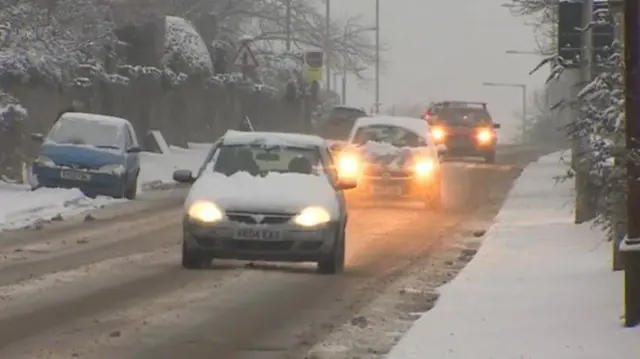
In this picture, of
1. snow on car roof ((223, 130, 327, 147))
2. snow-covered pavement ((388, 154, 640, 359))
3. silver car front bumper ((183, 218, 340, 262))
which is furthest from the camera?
snow on car roof ((223, 130, 327, 147))

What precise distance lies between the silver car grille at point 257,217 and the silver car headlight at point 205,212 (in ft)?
0.38

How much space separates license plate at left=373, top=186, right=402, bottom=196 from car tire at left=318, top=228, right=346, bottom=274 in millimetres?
10896

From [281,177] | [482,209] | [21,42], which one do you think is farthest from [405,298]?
[21,42]

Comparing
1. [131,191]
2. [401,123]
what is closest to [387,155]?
[401,123]

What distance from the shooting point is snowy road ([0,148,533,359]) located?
12.0 meters

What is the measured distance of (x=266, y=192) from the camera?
17359 mm

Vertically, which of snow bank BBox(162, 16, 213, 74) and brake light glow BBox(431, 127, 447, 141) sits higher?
snow bank BBox(162, 16, 213, 74)

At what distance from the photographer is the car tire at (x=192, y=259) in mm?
17312

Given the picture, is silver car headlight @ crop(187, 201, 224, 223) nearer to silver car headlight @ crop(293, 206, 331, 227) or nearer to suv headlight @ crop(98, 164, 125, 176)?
silver car headlight @ crop(293, 206, 331, 227)

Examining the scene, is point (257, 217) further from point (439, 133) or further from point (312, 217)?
point (439, 133)

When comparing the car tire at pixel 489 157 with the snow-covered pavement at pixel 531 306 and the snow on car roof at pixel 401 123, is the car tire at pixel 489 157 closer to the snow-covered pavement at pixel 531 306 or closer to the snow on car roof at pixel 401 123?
the snow on car roof at pixel 401 123

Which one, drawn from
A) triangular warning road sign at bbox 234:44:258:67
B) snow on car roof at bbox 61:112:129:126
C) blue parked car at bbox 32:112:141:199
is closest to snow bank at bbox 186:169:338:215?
blue parked car at bbox 32:112:141:199

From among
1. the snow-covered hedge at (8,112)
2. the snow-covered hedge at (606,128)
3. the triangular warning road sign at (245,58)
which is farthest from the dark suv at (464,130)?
the snow-covered hedge at (606,128)

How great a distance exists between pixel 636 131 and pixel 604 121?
421 centimetres
